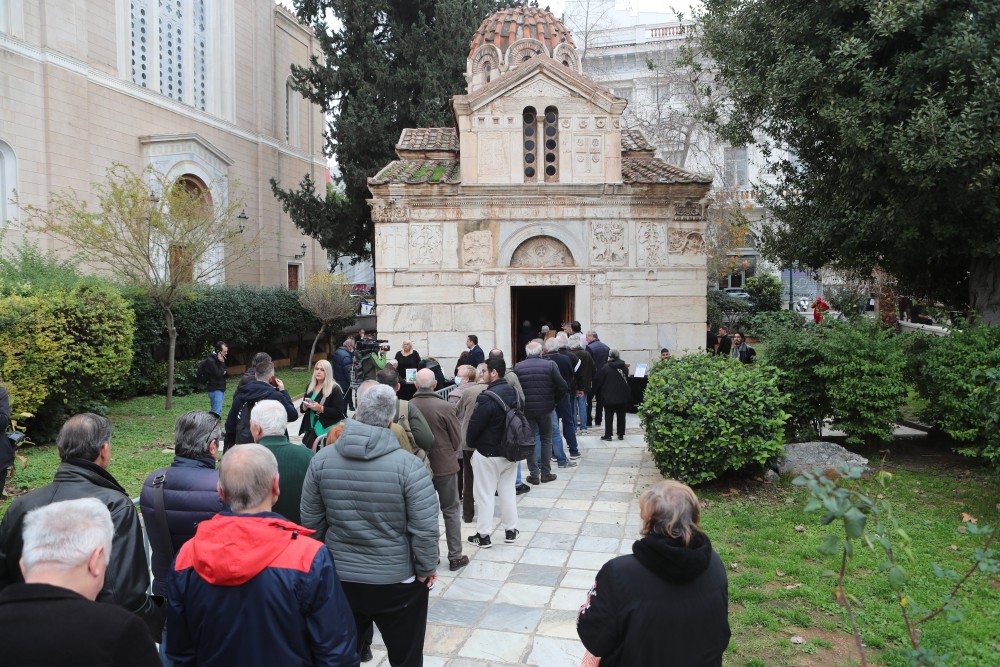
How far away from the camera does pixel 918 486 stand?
819cm

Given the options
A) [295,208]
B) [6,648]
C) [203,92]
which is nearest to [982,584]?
[6,648]

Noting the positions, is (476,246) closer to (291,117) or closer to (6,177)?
(6,177)

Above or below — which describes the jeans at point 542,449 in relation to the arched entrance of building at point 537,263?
below

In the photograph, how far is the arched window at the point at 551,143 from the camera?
1502 cm

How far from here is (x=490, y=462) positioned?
6.74m

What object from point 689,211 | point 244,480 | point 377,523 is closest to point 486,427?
point 377,523

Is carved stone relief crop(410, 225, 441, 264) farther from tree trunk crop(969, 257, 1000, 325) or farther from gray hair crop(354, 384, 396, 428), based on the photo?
gray hair crop(354, 384, 396, 428)

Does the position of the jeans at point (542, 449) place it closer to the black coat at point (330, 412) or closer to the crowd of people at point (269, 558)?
the black coat at point (330, 412)

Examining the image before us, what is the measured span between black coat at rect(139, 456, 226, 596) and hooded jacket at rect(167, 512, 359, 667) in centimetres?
82

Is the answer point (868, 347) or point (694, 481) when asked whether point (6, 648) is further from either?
point (868, 347)

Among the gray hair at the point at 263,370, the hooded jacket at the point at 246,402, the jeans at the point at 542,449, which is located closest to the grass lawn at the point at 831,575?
the jeans at the point at 542,449

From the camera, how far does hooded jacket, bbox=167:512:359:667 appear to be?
263cm

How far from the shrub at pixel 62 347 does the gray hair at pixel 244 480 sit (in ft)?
31.0

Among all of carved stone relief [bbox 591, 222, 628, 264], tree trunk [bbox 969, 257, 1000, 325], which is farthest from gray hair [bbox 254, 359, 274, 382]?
carved stone relief [bbox 591, 222, 628, 264]
